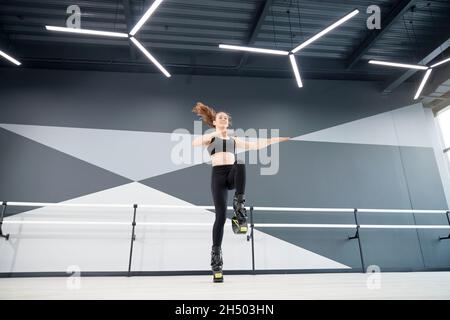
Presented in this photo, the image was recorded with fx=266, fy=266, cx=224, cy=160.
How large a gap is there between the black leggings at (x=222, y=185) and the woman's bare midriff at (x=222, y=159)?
0.10 feet

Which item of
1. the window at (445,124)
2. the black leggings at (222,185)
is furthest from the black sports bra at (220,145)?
the window at (445,124)

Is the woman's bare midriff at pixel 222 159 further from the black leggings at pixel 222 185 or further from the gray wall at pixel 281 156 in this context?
the gray wall at pixel 281 156

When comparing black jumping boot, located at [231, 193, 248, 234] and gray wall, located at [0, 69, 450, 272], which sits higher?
gray wall, located at [0, 69, 450, 272]

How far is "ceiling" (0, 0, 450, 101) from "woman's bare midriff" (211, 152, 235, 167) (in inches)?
93.8

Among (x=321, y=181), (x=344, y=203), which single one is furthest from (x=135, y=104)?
(x=344, y=203)

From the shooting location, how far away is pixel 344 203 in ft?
12.5

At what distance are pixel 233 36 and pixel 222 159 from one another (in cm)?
277

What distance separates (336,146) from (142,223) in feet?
9.98

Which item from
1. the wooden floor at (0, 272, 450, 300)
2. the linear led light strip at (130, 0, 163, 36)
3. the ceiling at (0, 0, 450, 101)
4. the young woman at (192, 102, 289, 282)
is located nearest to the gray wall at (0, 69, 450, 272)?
the ceiling at (0, 0, 450, 101)

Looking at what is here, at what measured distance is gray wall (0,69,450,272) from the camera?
11.7 feet

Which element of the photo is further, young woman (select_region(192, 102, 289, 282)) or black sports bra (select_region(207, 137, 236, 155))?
black sports bra (select_region(207, 137, 236, 155))

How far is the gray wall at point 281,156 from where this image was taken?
3566 mm

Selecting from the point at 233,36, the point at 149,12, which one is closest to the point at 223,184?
the point at 149,12

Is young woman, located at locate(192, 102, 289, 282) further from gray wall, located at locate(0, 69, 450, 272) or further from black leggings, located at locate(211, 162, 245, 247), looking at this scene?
gray wall, located at locate(0, 69, 450, 272)
